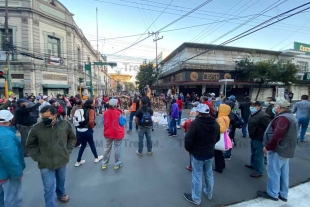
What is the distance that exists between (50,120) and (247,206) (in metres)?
3.36

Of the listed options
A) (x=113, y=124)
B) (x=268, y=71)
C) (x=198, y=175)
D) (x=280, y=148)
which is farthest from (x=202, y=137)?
(x=268, y=71)

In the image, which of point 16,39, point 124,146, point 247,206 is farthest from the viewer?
point 16,39

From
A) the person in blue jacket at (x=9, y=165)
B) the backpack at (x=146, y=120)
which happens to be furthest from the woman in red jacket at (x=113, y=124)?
the person in blue jacket at (x=9, y=165)

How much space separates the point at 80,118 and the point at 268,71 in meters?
21.5

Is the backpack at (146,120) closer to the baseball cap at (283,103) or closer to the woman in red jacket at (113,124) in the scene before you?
the woman in red jacket at (113,124)

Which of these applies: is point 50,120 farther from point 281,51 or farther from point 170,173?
point 281,51

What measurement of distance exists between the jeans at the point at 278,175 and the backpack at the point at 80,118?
388cm

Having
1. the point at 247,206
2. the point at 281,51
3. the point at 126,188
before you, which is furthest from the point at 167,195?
the point at 281,51

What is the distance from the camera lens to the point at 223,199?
8.36 ft

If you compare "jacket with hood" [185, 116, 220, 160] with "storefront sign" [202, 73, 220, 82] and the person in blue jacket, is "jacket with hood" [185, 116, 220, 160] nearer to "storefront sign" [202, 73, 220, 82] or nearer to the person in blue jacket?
the person in blue jacket

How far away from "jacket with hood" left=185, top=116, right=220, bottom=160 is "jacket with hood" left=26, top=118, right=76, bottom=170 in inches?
76.7

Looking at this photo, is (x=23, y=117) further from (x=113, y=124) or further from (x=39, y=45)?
(x=39, y=45)

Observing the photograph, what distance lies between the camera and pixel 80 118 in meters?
3.46

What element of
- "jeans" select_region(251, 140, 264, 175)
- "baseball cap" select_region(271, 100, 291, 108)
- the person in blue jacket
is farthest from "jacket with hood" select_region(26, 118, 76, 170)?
"jeans" select_region(251, 140, 264, 175)
